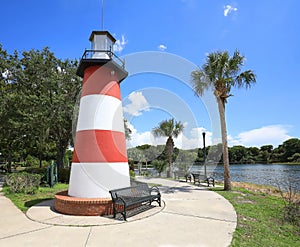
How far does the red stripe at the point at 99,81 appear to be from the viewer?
8859 mm

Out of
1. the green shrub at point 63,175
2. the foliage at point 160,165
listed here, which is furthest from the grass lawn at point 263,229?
the foliage at point 160,165

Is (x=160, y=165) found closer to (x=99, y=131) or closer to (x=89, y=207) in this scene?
(x=99, y=131)

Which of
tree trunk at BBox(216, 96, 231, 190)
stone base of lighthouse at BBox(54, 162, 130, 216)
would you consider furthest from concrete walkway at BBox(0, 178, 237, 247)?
tree trunk at BBox(216, 96, 231, 190)

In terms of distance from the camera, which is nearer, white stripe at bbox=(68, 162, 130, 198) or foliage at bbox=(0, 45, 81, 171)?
white stripe at bbox=(68, 162, 130, 198)

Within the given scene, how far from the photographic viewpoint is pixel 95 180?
8078 millimetres

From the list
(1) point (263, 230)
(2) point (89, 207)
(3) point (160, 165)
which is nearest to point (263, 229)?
(1) point (263, 230)

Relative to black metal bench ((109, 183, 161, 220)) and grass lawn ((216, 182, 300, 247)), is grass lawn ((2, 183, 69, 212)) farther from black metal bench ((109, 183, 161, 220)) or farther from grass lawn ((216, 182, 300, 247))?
grass lawn ((216, 182, 300, 247))

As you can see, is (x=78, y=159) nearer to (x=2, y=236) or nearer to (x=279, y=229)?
(x=2, y=236)

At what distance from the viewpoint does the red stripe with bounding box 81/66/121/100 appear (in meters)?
8.86

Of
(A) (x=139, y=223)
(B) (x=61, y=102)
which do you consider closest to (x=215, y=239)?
(A) (x=139, y=223)

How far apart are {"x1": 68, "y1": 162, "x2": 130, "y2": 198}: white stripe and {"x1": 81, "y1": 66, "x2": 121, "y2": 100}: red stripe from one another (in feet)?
9.87

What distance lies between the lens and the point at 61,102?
17.4 m

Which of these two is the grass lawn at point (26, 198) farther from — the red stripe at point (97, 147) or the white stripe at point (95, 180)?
the red stripe at point (97, 147)

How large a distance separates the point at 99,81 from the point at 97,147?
2.77 metres
